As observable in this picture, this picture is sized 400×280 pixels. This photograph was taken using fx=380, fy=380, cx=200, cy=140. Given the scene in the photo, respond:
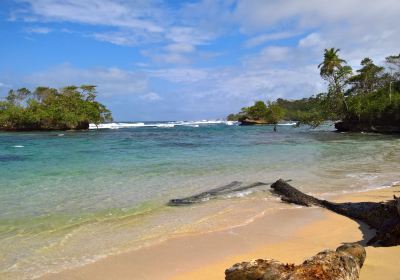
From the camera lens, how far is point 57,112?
61.8 m

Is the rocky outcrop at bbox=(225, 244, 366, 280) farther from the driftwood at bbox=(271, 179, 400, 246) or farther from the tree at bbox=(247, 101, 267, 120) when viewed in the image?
the tree at bbox=(247, 101, 267, 120)

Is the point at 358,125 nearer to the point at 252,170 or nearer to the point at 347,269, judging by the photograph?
the point at 252,170

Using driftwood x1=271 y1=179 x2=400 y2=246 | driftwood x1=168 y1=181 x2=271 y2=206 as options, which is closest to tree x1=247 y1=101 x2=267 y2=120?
driftwood x1=168 y1=181 x2=271 y2=206

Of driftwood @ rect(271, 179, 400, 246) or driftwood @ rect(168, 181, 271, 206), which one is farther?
driftwood @ rect(168, 181, 271, 206)

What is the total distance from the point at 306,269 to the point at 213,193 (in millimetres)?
6983

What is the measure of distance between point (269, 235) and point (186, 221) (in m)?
1.77

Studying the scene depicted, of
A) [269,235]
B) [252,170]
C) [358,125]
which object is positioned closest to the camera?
[269,235]

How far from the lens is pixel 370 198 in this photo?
9.02 m

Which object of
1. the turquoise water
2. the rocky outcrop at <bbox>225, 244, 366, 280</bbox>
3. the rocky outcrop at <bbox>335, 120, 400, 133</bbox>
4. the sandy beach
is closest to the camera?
the rocky outcrop at <bbox>225, 244, 366, 280</bbox>

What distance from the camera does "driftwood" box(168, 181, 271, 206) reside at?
9344mm

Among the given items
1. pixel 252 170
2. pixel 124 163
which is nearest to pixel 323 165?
pixel 252 170

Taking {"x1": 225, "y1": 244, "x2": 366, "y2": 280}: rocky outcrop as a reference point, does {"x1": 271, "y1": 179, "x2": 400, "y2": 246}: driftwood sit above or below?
below

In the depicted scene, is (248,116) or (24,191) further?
(248,116)

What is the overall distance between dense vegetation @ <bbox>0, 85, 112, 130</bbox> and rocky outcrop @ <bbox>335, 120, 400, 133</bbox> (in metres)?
39.2
